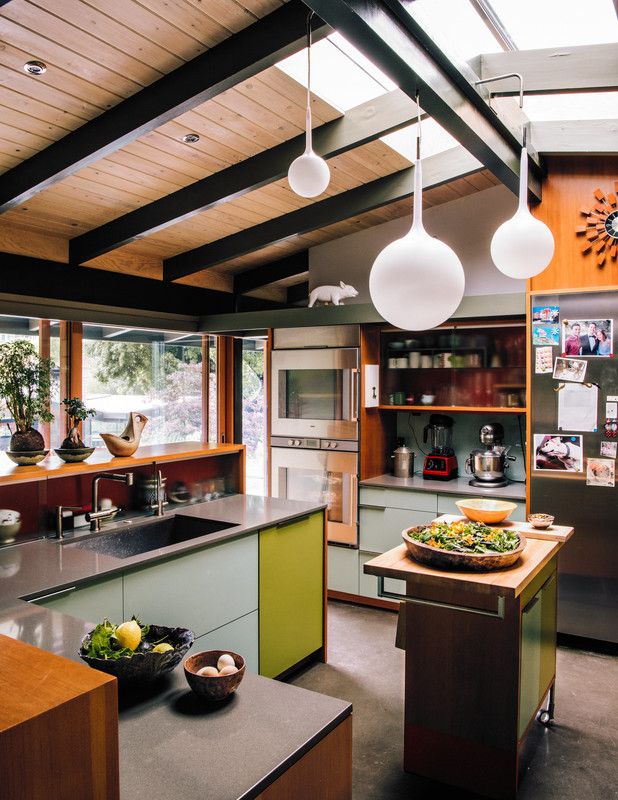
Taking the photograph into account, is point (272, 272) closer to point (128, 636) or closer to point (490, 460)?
point (490, 460)

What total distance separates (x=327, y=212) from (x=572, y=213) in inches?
61.2

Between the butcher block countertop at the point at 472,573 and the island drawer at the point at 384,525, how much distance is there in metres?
1.70

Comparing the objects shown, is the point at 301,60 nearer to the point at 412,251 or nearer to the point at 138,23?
the point at 138,23

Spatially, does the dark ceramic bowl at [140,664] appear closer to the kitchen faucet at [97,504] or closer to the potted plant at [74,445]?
the kitchen faucet at [97,504]

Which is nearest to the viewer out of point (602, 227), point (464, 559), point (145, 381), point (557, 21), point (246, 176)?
point (464, 559)

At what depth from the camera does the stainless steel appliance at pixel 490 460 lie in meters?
4.27

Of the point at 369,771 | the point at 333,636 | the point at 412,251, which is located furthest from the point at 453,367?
the point at 412,251

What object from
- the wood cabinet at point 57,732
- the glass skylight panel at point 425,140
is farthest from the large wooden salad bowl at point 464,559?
the glass skylight panel at point 425,140

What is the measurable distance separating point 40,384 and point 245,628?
1.49 meters

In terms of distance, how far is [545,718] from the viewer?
293cm

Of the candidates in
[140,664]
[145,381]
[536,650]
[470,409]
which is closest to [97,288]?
[145,381]

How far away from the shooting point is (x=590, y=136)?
3527 millimetres

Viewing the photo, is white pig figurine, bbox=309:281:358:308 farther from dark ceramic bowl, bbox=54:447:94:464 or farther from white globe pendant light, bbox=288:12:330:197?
white globe pendant light, bbox=288:12:330:197

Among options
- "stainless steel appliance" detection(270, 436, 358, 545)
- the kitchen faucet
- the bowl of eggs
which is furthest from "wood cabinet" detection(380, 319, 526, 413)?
the bowl of eggs
